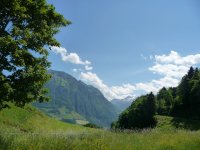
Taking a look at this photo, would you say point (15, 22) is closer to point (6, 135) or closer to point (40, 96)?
point (40, 96)

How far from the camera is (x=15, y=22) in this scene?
826 inches

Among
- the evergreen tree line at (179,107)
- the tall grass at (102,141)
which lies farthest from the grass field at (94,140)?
the evergreen tree line at (179,107)

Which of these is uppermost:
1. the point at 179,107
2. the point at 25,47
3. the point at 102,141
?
the point at 179,107

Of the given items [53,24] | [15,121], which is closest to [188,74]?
[15,121]

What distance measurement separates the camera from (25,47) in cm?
2053

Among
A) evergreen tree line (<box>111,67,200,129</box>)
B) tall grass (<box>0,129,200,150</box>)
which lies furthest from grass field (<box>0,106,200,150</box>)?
evergreen tree line (<box>111,67,200,129</box>)

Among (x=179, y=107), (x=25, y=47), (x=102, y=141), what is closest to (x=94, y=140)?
(x=102, y=141)

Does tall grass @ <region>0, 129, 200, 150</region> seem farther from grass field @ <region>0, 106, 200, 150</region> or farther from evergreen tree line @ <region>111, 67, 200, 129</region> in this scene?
evergreen tree line @ <region>111, 67, 200, 129</region>

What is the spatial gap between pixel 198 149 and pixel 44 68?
1004cm

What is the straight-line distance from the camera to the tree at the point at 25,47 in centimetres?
1936

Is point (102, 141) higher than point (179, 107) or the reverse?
the reverse

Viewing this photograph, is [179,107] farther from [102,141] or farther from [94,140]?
[94,140]

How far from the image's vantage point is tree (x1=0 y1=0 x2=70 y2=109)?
1936 cm

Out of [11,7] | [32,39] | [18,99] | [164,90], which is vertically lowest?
[18,99]
